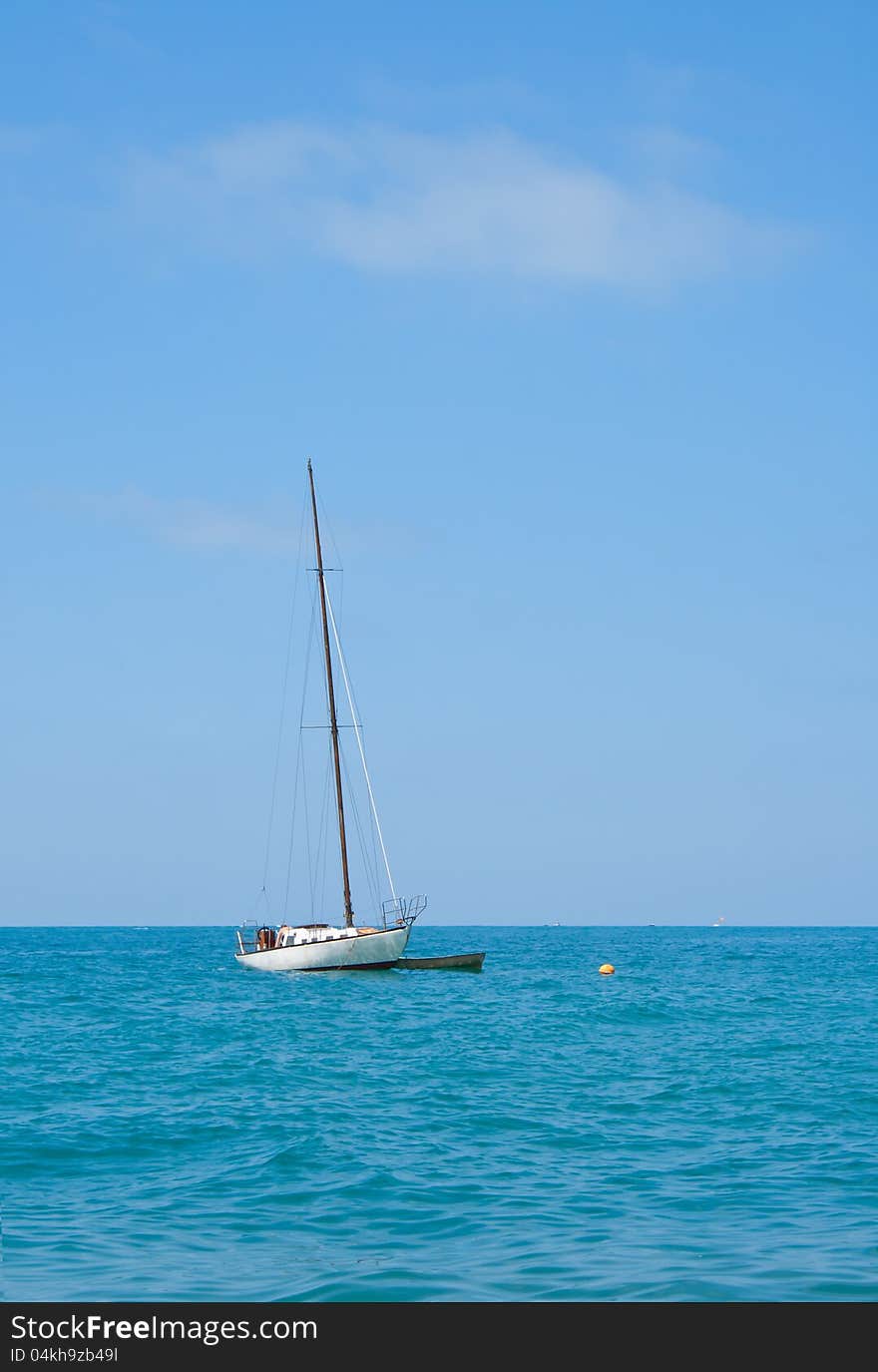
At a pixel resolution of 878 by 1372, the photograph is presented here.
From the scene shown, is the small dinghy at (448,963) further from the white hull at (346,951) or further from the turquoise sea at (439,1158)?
the turquoise sea at (439,1158)

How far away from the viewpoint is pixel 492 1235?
597 inches

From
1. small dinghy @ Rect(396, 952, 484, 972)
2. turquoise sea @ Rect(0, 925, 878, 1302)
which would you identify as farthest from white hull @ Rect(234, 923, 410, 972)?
turquoise sea @ Rect(0, 925, 878, 1302)

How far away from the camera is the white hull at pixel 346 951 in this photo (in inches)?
2511

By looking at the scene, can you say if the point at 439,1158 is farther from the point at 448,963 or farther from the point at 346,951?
the point at 448,963

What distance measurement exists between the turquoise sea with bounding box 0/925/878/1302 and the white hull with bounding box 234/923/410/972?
17359mm

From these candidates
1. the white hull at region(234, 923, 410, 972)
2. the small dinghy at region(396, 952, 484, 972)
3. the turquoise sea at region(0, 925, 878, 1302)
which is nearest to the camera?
the turquoise sea at region(0, 925, 878, 1302)

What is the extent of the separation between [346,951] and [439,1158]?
4454 centimetres

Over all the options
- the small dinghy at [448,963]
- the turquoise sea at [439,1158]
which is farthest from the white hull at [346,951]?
the turquoise sea at [439,1158]

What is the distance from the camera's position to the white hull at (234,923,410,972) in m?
63.8

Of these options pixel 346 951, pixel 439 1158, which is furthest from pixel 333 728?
pixel 439 1158

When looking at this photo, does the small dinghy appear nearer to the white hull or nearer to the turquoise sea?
the white hull
